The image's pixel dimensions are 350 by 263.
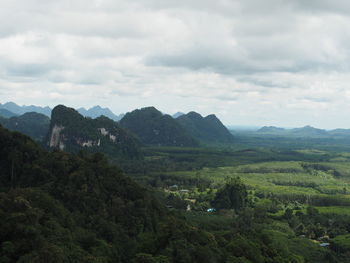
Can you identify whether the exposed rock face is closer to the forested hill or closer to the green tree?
the green tree

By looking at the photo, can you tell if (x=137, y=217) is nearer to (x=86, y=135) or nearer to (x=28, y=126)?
A: (x=86, y=135)

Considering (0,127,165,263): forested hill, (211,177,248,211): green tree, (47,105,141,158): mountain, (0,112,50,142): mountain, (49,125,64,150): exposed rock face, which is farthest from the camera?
(0,112,50,142): mountain

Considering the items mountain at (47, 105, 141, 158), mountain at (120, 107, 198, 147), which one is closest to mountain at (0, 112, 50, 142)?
mountain at (47, 105, 141, 158)

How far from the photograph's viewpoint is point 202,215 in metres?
61.9

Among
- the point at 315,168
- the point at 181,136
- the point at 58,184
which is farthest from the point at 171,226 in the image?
the point at 181,136

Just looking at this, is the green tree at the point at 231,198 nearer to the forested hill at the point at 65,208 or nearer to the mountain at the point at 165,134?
the forested hill at the point at 65,208

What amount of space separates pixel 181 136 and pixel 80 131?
7708 cm

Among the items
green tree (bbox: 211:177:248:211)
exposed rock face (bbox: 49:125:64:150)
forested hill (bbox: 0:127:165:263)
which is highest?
exposed rock face (bbox: 49:125:64:150)

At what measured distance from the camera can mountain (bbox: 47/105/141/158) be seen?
121875mm

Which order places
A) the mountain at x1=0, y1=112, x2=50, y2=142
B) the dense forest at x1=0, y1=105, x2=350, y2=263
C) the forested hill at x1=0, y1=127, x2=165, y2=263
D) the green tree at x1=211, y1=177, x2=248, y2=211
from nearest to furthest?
the forested hill at x1=0, y1=127, x2=165, y2=263 → the dense forest at x1=0, y1=105, x2=350, y2=263 → the green tree at x1=211, y1=177, x2=248, y2=211 → the mountain at x1=0, y1=112, x2=50, y2=142

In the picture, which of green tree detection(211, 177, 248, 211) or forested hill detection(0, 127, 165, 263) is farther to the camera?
green tree detection(211, 177, 248, 211)

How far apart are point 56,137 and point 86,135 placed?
11.0 m

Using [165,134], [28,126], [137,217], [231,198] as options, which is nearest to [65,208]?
[137,217]

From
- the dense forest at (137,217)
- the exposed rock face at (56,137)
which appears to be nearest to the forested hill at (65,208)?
the dense forest at (137,217)
